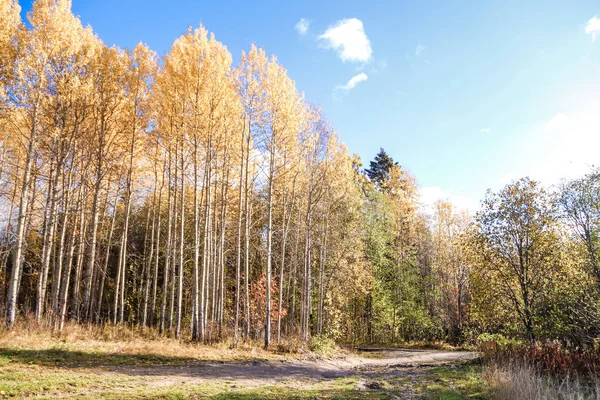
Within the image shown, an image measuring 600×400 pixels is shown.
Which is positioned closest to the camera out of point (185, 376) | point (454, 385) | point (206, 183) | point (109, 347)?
point (185, 376)

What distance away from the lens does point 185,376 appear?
9.20 metres

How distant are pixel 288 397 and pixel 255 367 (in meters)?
4.14

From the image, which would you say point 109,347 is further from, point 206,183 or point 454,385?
point 454,385

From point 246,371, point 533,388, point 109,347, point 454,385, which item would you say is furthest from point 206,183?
point 533,388

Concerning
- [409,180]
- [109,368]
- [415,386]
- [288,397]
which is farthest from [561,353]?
[409,180]

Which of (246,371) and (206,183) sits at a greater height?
(206,183)

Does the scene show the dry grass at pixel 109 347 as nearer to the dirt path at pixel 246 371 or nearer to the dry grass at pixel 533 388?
the dirt path at pixel 246 371

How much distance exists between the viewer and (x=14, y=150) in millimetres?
19609

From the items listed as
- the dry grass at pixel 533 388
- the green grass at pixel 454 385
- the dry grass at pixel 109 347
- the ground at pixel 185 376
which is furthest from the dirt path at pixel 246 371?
the dry grass at pixel 533 388

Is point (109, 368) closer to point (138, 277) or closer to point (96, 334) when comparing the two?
point (96, 334)

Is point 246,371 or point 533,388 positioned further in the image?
point 246,371

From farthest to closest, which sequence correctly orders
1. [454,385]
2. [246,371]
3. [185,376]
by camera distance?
[246,371] → [454,385] → [185,376]

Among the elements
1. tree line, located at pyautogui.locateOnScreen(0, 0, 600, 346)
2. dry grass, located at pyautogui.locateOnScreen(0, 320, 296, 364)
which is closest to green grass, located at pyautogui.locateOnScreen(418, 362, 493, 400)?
tree line, located at pyautogui.locateOnScreen(0, 0, 600, 346)

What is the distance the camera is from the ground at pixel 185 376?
7.12 metres
